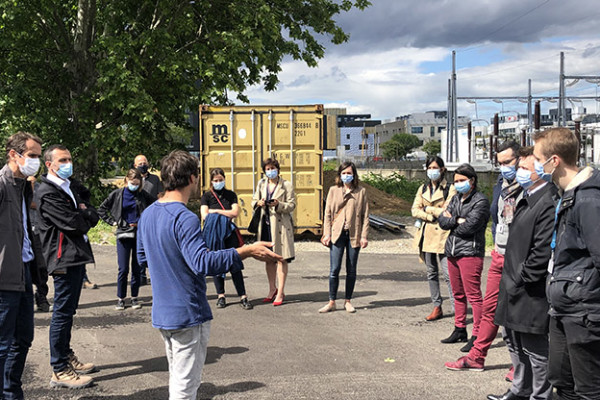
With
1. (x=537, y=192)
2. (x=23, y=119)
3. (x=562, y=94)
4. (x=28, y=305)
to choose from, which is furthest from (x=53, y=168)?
(x=562, y=94)

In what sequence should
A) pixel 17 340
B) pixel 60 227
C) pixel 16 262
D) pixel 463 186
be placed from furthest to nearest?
pixel 463 186
pixel 60 227
pixel 17 340
pixel 16 262

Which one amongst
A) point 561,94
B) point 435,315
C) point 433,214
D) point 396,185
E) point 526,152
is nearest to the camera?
point 526,152

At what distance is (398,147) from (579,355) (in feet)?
339

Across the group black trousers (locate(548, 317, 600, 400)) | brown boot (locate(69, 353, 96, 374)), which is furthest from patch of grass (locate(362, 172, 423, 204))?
black trousers (locate(548, 317, 600, 400))

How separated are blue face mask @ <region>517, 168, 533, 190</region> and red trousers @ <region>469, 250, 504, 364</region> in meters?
1.07

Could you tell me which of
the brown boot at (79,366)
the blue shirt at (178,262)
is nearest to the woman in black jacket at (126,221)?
the brown boot at (79,366)

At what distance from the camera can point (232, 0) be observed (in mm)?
17453

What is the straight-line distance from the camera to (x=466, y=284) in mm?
6117

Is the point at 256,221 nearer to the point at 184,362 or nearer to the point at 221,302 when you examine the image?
the point at 221,302

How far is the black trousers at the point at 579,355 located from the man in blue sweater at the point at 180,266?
168 centimetres

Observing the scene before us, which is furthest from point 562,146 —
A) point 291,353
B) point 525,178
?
point 291,353

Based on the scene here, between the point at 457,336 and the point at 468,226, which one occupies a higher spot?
the point at 468,226

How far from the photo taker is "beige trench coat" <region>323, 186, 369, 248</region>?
779 centimetres

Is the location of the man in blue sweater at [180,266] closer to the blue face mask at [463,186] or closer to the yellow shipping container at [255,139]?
the blue face mask at [463,186]
